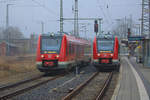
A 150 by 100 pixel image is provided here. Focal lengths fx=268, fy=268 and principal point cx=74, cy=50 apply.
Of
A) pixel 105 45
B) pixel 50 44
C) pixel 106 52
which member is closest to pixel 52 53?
pixel 50 44

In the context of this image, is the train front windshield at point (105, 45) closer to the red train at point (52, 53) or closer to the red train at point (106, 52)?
the red train at point (106, 52)

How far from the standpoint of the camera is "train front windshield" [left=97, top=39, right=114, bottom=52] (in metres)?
21.8

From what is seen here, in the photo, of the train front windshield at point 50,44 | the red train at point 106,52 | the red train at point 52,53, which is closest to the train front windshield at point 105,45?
the red train at point 106,52

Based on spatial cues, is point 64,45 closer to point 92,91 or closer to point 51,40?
point 51,40

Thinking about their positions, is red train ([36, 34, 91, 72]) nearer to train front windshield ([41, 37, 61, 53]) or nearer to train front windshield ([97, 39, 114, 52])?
train front windshield ([41, 37, 61, 53])

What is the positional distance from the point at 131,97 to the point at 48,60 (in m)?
9.42

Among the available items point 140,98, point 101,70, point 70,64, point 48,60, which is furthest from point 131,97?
point 101,70

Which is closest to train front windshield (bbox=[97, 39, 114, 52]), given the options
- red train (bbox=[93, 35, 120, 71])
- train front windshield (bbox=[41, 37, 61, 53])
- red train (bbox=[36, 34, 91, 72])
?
red train (bbox=[93, 35, 120, 71])

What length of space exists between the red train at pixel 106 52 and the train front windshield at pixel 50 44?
13.8 ft

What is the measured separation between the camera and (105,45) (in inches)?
866

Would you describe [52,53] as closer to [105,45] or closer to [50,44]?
[50,44]

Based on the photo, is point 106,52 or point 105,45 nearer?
point 106,52

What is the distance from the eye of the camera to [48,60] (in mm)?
18672

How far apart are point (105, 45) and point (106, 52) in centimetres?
62
